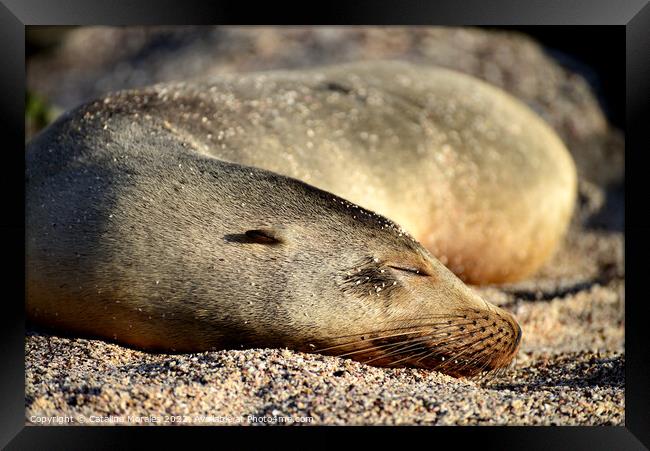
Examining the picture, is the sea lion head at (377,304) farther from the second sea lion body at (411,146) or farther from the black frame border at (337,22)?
the second sea lion body at (411,146)

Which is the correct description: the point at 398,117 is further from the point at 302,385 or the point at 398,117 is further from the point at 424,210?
the point at 302,385

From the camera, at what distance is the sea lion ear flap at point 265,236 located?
10.3 ft

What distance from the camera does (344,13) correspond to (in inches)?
120

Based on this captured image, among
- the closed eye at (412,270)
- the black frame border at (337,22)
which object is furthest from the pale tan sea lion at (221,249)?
the black frame border at (337,22)

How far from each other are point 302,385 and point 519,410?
75 cm

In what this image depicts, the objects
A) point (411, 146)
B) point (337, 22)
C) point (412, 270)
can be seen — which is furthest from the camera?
point (411, 146)

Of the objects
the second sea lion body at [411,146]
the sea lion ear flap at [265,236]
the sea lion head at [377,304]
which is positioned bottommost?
the sea lion head at [377,304]

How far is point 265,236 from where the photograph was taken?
313 cm

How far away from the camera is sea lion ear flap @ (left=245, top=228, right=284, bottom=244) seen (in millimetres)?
3129

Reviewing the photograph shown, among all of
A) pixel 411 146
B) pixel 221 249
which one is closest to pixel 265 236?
pixel 221 249

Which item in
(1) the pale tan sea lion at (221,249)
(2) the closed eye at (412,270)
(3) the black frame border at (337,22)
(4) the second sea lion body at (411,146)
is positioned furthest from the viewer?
(4) the second sea lion body at (411,146)

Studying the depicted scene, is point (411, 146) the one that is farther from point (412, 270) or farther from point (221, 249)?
point (221, 249)

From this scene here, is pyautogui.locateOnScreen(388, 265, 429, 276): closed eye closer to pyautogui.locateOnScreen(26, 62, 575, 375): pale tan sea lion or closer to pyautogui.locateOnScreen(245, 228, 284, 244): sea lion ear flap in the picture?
pyautogui.locateOnScreen(26, 62, 575, 375): pale tan sea lion
